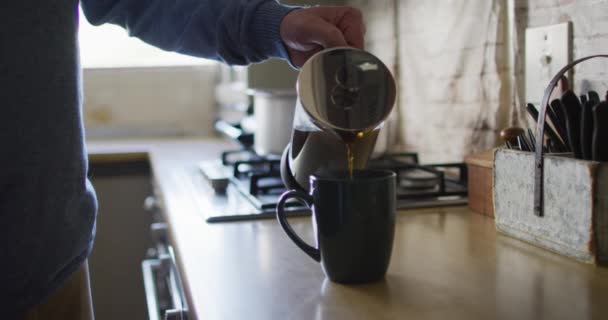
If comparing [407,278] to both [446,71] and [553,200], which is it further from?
[446,71]

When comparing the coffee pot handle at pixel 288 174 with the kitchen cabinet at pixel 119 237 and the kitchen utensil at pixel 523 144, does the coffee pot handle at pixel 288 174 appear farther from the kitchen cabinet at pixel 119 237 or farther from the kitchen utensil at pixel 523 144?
the kitchen cabinet at pixel 119 237

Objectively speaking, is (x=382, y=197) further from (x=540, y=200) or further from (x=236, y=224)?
(x=236, y=224)

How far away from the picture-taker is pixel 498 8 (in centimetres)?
112

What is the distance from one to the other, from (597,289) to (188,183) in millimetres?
907

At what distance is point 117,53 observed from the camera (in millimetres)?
2699

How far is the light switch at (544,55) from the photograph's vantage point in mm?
929

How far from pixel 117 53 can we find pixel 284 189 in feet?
5.70

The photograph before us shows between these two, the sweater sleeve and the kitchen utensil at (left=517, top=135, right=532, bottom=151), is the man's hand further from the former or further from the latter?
the kitchen utensil at (left=517, top=135, right=532, bottom=151)

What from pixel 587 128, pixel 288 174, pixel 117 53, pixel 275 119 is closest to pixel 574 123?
pixel 587 128

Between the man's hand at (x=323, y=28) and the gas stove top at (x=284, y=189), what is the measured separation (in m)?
0.30

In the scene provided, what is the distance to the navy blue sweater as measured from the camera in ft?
2.10

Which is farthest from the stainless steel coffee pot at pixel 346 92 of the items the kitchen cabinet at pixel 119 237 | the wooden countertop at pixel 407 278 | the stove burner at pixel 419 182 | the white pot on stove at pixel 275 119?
the kitchen cabinet at pixel 119 237

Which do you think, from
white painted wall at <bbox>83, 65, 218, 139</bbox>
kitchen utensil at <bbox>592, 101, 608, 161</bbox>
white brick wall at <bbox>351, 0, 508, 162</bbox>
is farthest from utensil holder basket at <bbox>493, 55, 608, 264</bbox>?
white painted wall at <bbox>83, 65, 218, 139</bbox>

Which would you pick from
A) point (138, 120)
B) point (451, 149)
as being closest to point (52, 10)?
point (451, 149)
